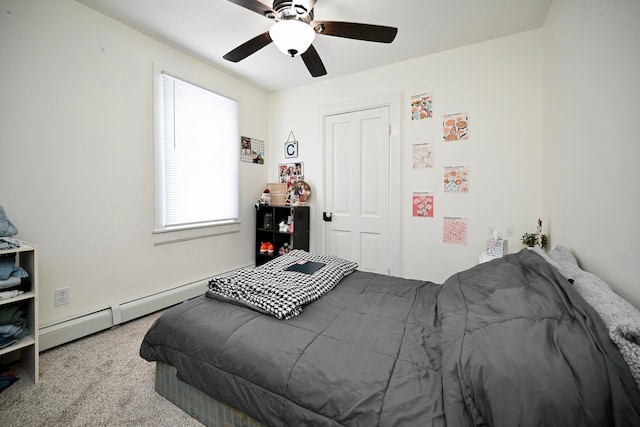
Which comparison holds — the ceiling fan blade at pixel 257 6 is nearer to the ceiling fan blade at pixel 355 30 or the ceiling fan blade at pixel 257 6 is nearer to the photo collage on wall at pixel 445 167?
the ceiling fan blade at pixel 355 30

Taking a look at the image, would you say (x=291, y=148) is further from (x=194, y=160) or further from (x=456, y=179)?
(x=456, y=179)

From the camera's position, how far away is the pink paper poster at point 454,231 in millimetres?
2629

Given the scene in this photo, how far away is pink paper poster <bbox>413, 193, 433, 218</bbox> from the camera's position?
9.11ft

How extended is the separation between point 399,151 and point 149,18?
8.44 feet

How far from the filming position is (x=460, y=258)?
2.65 metres

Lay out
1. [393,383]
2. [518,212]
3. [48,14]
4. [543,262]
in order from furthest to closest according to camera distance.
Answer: [518,212] → [48,14] → [543,262] → [393,383]

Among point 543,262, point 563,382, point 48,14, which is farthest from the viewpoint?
point 48,14

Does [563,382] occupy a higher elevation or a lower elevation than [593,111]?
lower

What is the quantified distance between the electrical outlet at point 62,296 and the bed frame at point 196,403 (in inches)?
46.7

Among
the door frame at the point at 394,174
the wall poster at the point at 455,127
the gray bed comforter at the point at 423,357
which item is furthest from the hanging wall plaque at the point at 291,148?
the gray bed comforter at the point at 423,357

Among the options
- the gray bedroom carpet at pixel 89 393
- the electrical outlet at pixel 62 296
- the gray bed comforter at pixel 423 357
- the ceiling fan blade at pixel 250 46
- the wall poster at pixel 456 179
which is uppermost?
the ceiling fan blade at pixel 250 46

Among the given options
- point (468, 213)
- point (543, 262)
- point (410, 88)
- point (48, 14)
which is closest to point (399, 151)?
point (410, 88)

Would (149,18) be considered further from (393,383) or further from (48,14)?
(393,383)

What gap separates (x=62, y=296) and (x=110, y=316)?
0.37m
